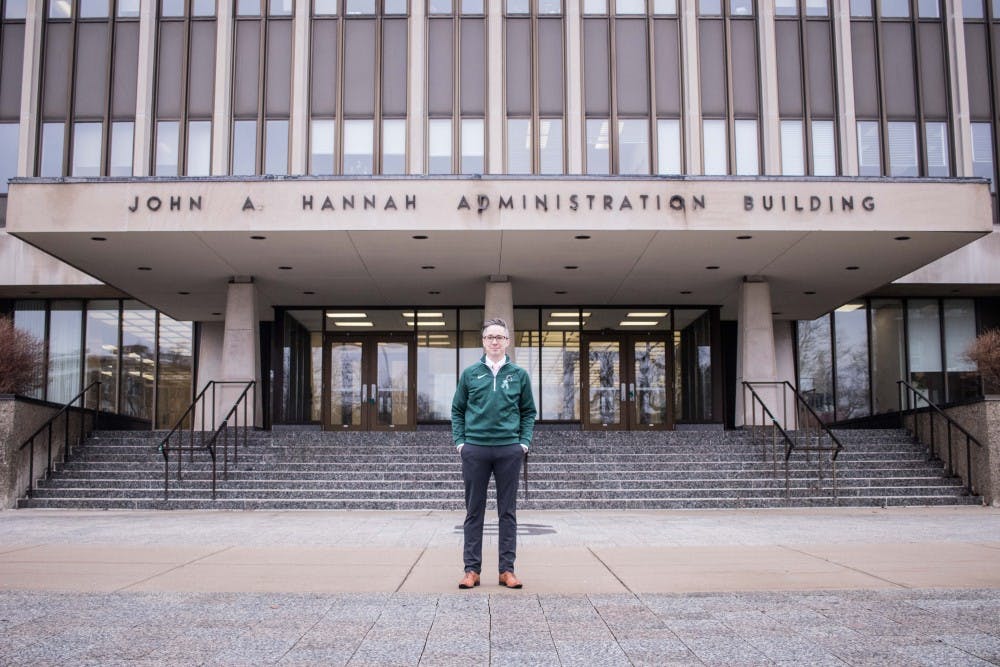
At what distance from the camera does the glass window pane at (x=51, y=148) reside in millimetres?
25172

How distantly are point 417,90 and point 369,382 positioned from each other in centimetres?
763

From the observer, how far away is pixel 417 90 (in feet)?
81.6

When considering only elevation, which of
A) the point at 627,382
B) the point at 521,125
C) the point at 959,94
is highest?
the point at 959,94

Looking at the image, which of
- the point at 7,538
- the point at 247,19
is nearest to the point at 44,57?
the point at 247,19

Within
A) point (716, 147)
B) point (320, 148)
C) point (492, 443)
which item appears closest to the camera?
point (492, 443)

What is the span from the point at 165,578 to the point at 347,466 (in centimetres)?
966

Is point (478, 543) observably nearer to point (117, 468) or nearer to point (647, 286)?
point (117, 468)

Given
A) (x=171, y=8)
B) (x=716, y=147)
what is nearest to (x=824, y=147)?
(x=716, y=147)

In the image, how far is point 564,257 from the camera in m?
18.9

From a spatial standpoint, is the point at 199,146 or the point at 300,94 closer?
the point at 300,94

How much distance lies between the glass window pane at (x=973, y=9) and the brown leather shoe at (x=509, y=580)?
25.0 metres

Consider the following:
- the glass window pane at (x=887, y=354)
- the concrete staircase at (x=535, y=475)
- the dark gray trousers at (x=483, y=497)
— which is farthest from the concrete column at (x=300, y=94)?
the dark gray trousers at (x=483, y=497)

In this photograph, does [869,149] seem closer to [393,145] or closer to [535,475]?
[393,145]

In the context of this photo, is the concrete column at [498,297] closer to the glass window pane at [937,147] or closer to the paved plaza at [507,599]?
the paved plaza at [507,599]
